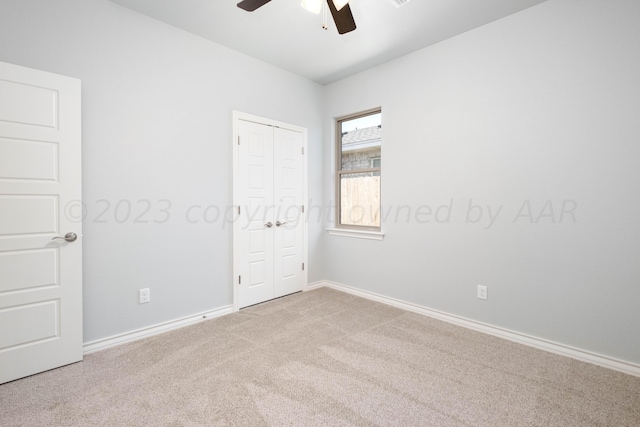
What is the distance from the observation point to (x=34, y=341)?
6.73 ft

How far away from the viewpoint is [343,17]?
1.94 metres

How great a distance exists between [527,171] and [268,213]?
2.66 m

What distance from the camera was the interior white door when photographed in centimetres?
196

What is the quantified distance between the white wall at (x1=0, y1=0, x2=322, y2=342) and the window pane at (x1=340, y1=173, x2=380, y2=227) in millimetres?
1579

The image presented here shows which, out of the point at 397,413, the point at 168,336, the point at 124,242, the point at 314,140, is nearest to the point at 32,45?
the point at 124,242

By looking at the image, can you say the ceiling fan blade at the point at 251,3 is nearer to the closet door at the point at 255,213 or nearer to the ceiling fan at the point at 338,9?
the ceiling fan at the point at 338,9

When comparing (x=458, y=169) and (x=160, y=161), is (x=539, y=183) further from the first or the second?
(x=160, y=161)

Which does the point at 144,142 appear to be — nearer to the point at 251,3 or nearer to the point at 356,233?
the point at 251,3

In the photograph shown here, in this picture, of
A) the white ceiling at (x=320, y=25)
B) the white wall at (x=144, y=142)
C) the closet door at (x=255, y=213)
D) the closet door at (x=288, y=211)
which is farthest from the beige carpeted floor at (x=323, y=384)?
the white ceiling at (x=320, y=25)

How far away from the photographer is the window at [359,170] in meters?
3.77

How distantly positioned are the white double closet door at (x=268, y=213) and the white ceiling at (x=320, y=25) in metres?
0.86

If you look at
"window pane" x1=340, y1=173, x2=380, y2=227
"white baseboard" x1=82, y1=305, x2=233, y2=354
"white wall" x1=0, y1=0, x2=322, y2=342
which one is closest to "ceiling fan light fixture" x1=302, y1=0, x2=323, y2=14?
"white wall" x1=0, y1=0, x2=322, y2=342

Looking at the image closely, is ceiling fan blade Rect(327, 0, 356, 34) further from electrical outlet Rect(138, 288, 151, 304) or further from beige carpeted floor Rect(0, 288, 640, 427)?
electrical outlet Rect(138, 288, 151, 304)

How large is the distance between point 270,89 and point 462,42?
212cm
